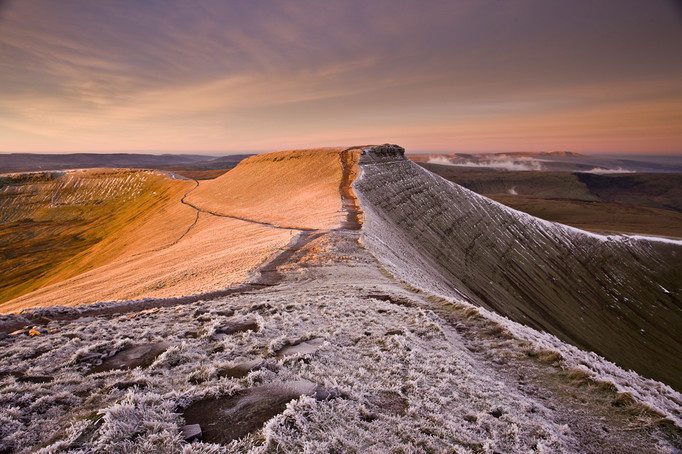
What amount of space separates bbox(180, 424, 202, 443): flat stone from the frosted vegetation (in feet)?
0.20

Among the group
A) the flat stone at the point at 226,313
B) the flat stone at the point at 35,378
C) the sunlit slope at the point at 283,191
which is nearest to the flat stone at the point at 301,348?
the flat stone at the point at 226,313

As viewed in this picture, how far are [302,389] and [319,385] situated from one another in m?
0.38

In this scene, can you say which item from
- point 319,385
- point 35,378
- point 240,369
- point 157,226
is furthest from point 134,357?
point 157,226

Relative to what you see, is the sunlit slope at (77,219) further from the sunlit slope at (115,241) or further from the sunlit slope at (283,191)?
the sunlit slope at (283,191)

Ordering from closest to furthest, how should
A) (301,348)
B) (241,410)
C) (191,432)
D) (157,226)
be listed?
(191,432) → (241,410) → (301,348) → (157,226)

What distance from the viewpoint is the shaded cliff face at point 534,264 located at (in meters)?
33.4

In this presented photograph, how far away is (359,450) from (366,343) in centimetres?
386

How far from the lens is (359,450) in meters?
4.32

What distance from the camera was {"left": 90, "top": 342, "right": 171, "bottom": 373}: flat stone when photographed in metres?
6.45

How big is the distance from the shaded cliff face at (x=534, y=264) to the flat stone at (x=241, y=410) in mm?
15196

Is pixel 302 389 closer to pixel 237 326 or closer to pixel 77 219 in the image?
pixel 237 326

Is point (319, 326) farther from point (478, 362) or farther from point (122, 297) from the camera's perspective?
point (122, 297)

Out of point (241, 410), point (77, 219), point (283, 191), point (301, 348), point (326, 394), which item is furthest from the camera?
point (77, 219)

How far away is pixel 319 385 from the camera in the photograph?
18.6 feet
